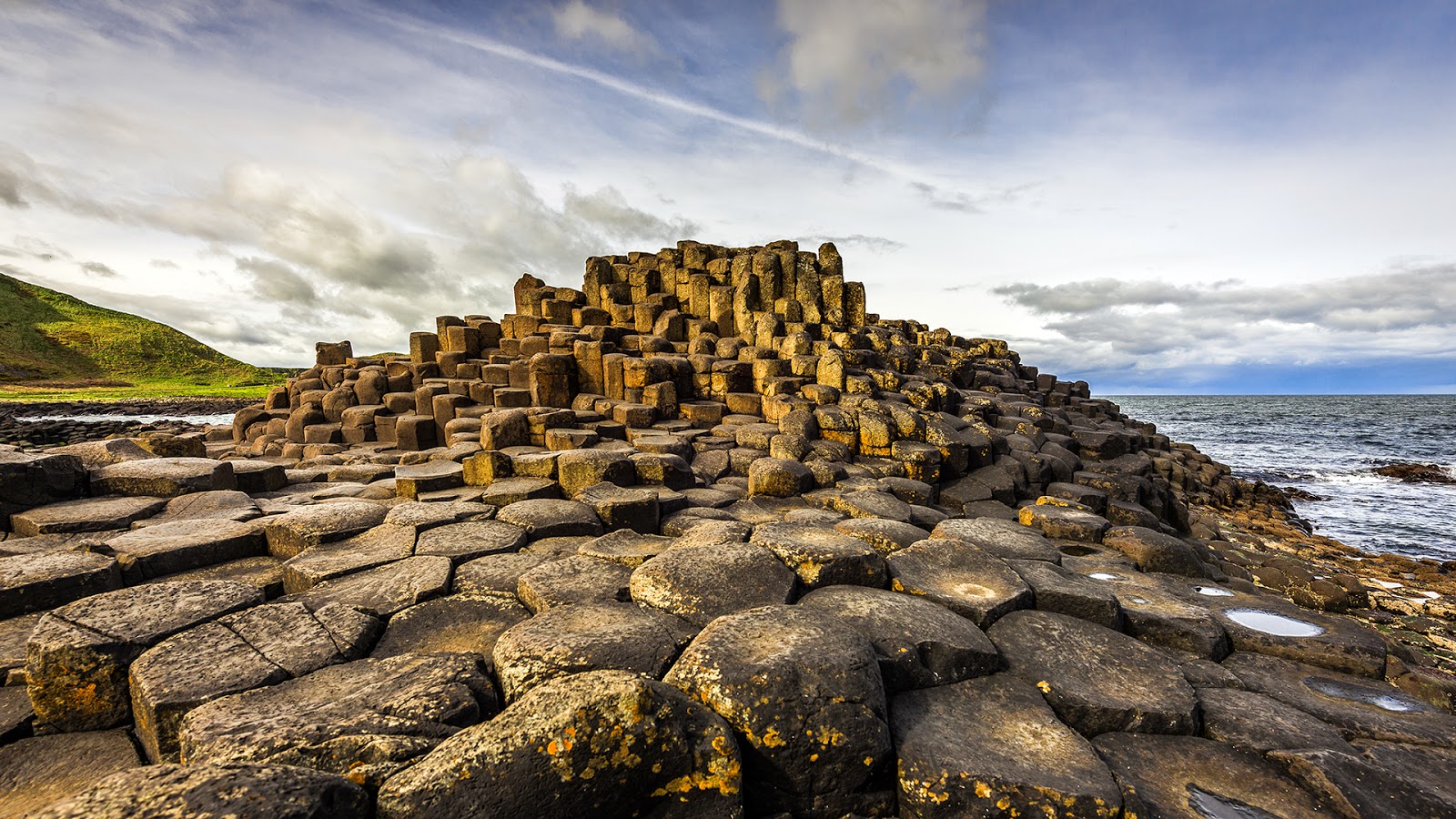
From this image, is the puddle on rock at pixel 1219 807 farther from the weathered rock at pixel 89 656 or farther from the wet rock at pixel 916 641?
the weathered rock at pixel 89 656

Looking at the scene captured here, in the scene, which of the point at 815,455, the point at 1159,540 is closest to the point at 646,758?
the point at 1159,540

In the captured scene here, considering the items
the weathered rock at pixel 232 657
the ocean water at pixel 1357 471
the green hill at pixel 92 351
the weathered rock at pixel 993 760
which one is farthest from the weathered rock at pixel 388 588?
the green hill at pixel 92 351

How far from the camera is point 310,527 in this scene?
509cm

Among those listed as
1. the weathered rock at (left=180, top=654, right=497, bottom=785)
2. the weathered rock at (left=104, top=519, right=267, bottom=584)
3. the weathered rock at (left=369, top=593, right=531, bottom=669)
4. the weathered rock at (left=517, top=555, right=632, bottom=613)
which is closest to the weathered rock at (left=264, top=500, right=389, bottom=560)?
the weathered rock at (left=104, top=519, right=267, bottom=584)

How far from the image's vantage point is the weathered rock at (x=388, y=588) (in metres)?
3.88

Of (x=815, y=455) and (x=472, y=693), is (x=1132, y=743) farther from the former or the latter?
(x=815, y=455)

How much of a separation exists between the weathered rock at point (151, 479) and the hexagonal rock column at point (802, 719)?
22.7 ft

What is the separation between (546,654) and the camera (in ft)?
9.59

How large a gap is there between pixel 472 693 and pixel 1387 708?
5321 mm

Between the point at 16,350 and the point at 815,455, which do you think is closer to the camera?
the point at 815,455

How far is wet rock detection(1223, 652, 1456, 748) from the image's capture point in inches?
124

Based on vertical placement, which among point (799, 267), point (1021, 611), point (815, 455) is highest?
point (799, 267)

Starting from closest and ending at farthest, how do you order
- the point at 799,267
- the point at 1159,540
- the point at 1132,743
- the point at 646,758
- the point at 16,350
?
the point at 646,758, the point at 1132,743, the point at 1159,540, the point at 799,267, the point at 16,350

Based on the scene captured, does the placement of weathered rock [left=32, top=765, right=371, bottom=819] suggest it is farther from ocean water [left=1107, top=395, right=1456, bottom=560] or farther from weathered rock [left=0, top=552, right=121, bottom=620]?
ocean water [left=1107, top=395, right=1456, bottom=560]
